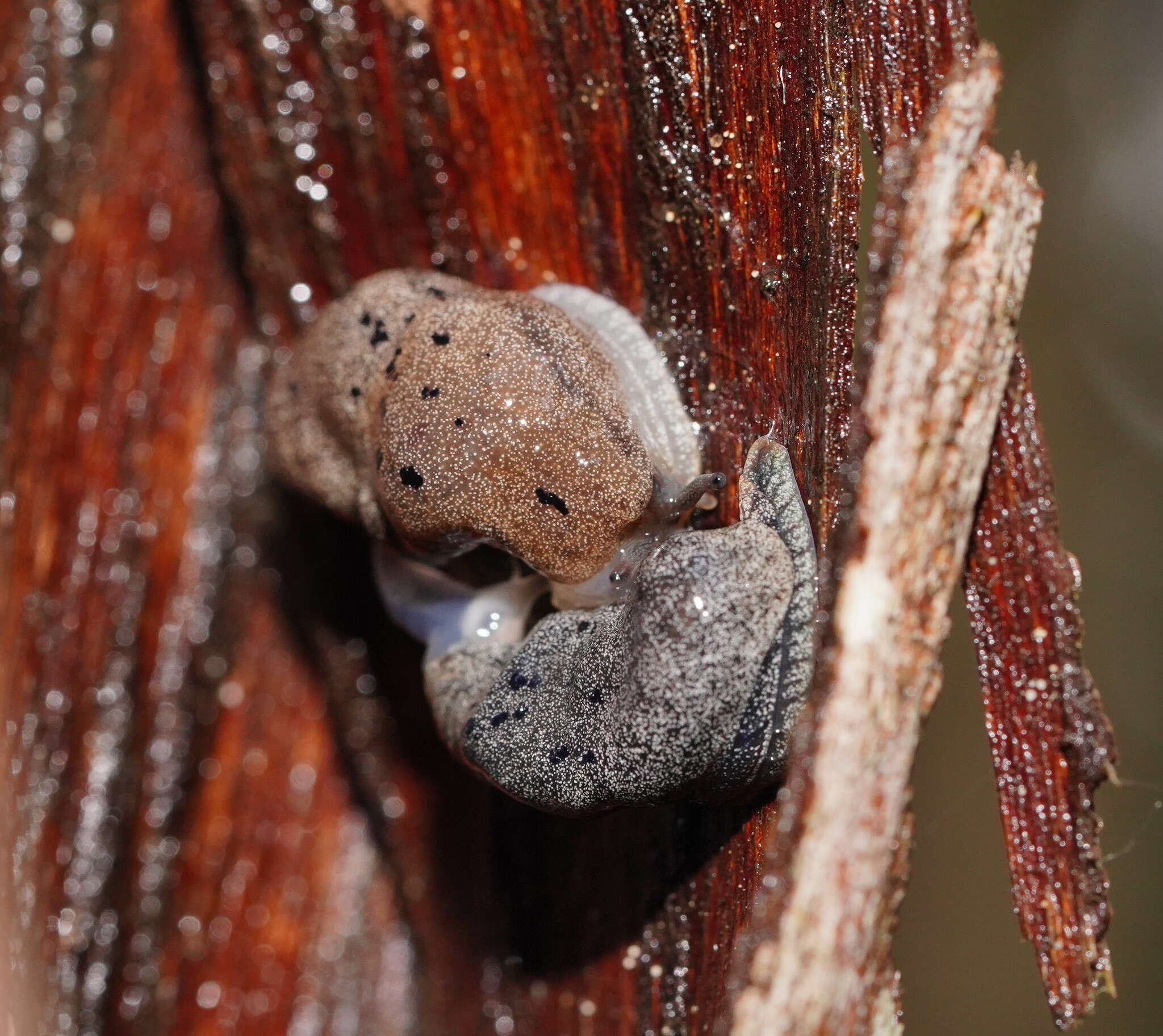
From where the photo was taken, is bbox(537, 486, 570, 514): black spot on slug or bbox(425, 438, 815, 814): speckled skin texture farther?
bbox(537, 486, 570, 514): black spot on slug

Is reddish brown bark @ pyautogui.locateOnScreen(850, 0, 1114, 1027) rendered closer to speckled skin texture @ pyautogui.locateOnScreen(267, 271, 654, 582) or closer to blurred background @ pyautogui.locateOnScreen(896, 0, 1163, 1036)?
speckled skin texture @ pyautogui.locateOnScreen(267, 271, 654, 582)

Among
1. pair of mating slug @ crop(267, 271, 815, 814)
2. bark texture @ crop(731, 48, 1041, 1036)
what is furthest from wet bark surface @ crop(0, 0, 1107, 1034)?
bark texture @ crop(731, 48, 1041, 1036)

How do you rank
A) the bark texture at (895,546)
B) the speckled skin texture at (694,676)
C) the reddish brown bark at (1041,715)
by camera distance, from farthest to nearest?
the reddish brown bark at (1041,715) → the speckled skin texture at (694,676) → the bark texture at (895,546)

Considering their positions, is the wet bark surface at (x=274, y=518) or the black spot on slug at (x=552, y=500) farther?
the wet bark surface at (x=274, y=518)

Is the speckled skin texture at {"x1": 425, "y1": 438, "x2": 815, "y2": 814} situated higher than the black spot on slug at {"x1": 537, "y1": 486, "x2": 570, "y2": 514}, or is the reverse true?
the black spot on slug at {"x1": 537, "y1": 486, "x2": 570, "y2": 514}

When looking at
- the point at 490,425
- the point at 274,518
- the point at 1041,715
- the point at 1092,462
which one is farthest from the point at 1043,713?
the point at 1092,462

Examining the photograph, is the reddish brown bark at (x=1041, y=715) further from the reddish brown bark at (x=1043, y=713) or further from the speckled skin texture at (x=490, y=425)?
the speckled skin texture at (x=490, y=425)

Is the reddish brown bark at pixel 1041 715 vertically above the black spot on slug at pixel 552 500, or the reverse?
the black spot on slug at pixel 552 500

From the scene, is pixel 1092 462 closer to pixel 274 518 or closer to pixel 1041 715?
pixel 1041 715

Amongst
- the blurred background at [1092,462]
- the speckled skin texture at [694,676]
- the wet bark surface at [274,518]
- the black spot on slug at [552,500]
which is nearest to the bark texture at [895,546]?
the speckled skin texture at [694,676]
